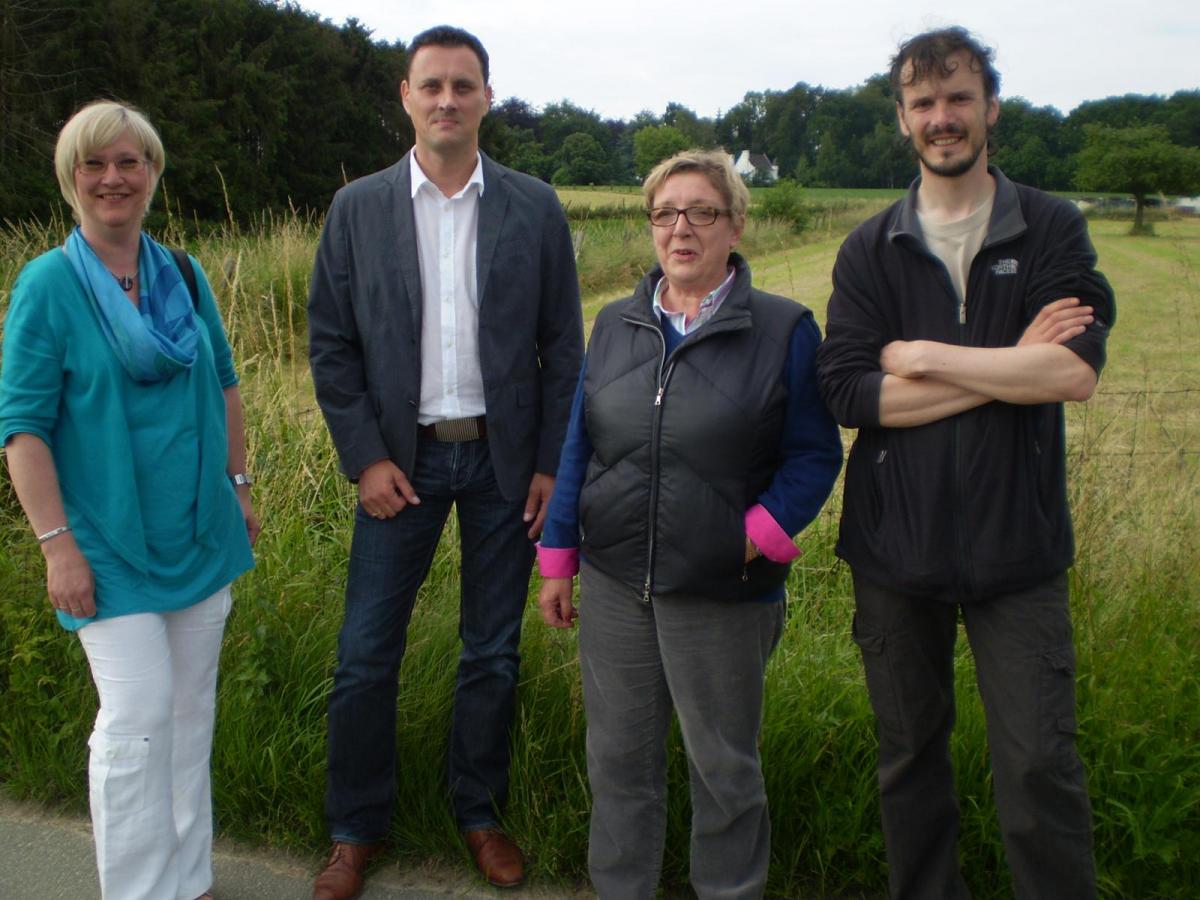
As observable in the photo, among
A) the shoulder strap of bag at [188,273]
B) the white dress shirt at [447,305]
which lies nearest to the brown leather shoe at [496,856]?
the white dress shirt at [447,305]

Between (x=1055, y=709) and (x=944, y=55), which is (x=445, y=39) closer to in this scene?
(x=944, y=55)

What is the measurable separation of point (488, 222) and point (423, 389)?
1.67 feet

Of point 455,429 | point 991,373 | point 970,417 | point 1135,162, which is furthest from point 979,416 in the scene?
point 1135,162

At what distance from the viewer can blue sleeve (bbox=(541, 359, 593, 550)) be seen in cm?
268

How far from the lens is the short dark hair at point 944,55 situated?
238 cm

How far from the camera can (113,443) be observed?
2578 millimetres

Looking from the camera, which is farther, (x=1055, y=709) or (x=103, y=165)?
(x=103, y=165)

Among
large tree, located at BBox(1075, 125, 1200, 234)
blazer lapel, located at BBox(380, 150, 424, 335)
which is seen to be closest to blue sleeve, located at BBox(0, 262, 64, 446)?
blazer lapel, located at BBox(380, 150, 424, 335)

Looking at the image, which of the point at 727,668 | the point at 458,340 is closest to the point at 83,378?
the point at 458,340

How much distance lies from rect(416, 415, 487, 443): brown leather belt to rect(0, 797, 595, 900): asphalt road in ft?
4.10

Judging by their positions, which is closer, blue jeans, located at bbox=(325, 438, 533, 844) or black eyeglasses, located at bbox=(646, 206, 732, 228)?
black eyeglasses, located at bbox=(646, 206, 732, 228)

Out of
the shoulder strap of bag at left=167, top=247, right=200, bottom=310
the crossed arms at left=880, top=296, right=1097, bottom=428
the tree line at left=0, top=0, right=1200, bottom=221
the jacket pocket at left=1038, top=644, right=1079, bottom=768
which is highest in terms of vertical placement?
the tree line at left=0, top=0, right=1200, bottom=221

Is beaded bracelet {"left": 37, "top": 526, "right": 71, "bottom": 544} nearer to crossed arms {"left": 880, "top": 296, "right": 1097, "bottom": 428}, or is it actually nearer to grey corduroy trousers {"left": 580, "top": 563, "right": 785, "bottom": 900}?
grey corduroy trousers {"left": 580, "top": 563, "right": 785, "bottom": 900}

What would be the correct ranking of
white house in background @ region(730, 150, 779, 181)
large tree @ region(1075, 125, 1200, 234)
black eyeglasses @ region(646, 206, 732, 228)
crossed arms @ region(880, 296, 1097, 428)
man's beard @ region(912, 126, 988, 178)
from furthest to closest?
white house in background @ region(730, 150, 779, 181), large tree @ region(1075, 125, 1200, 234), black eyeglasses @ region(646, 206, 732, 228), man's beard @ region(912, 126, 988, 178), crossed arms @ region(880, 296, 1097, 428)
